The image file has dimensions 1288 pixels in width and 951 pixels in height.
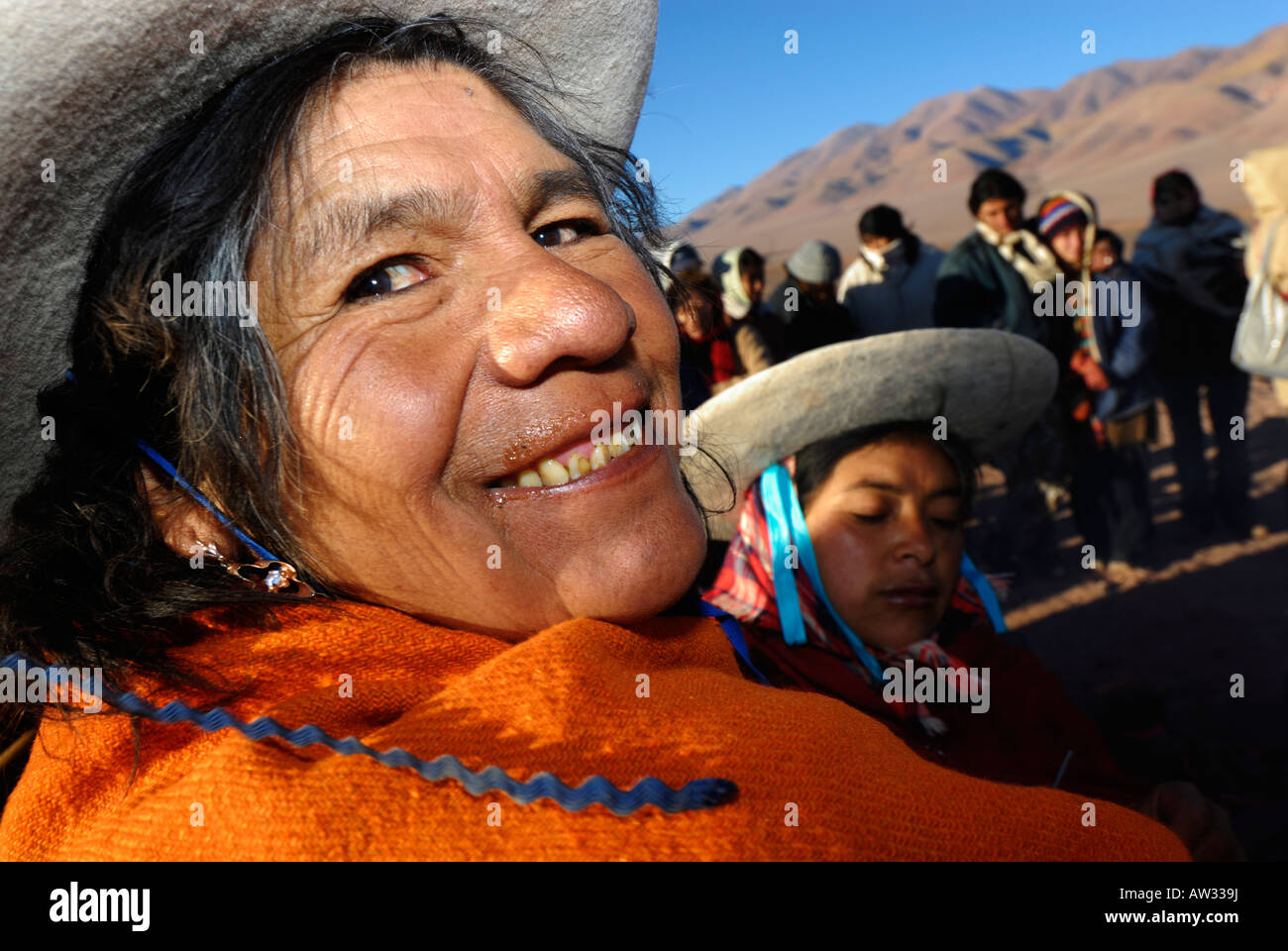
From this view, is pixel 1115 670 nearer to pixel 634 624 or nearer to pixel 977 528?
pixel 977 528

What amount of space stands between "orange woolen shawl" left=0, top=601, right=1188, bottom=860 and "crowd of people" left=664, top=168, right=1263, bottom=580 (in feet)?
14.1

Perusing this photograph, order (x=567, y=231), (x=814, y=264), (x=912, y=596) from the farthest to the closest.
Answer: (x=814, y=264) → (x=912, y=596) → (x=567, y=231)

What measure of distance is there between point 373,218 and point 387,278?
8 cm

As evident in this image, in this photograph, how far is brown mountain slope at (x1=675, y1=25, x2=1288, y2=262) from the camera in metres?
58.2

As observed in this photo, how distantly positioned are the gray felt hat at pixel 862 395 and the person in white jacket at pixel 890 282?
3.72m

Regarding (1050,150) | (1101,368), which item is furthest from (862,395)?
(1050,150)

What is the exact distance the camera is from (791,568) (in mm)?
2498

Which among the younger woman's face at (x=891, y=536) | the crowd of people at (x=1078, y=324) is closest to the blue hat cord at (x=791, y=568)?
the younger woman's face at (x=891, y=536)

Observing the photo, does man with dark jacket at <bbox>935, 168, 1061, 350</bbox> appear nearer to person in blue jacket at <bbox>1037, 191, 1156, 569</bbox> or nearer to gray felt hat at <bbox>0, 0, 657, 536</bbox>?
person in blue jacket at <bbox>1037, 191, 1156, 569</bbox>

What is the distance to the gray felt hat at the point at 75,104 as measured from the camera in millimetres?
1017

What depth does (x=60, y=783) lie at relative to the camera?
3.00ft

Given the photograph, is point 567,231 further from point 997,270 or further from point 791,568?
point 997,270
